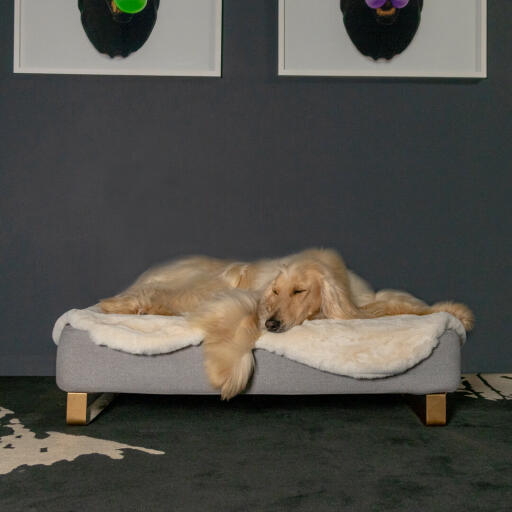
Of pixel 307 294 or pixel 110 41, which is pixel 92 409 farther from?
pixel 110 41

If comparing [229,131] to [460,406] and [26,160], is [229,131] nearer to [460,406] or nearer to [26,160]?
[26,160]

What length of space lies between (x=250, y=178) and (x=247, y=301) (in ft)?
3.73

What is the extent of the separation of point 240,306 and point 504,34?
6.82 feet

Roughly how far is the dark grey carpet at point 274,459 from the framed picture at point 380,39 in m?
1.56

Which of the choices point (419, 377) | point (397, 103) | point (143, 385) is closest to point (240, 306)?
point (143, 385)

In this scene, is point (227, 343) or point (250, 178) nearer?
point (227, 343)

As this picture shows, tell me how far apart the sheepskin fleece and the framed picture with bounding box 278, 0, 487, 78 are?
1.50 meters

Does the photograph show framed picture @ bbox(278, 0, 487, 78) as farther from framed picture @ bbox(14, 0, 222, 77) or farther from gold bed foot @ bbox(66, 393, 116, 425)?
gold bed foot @ bbox(66, 393, 116, 425)

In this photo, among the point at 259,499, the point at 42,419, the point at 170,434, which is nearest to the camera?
the point at 259,499

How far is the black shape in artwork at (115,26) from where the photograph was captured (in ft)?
10.3

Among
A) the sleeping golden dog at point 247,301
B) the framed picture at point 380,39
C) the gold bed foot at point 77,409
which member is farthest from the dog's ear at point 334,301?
the framed picture at point 380,39

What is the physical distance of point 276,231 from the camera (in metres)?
3.24

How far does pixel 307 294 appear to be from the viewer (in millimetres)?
2293

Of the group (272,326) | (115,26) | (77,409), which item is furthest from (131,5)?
(77,409)
